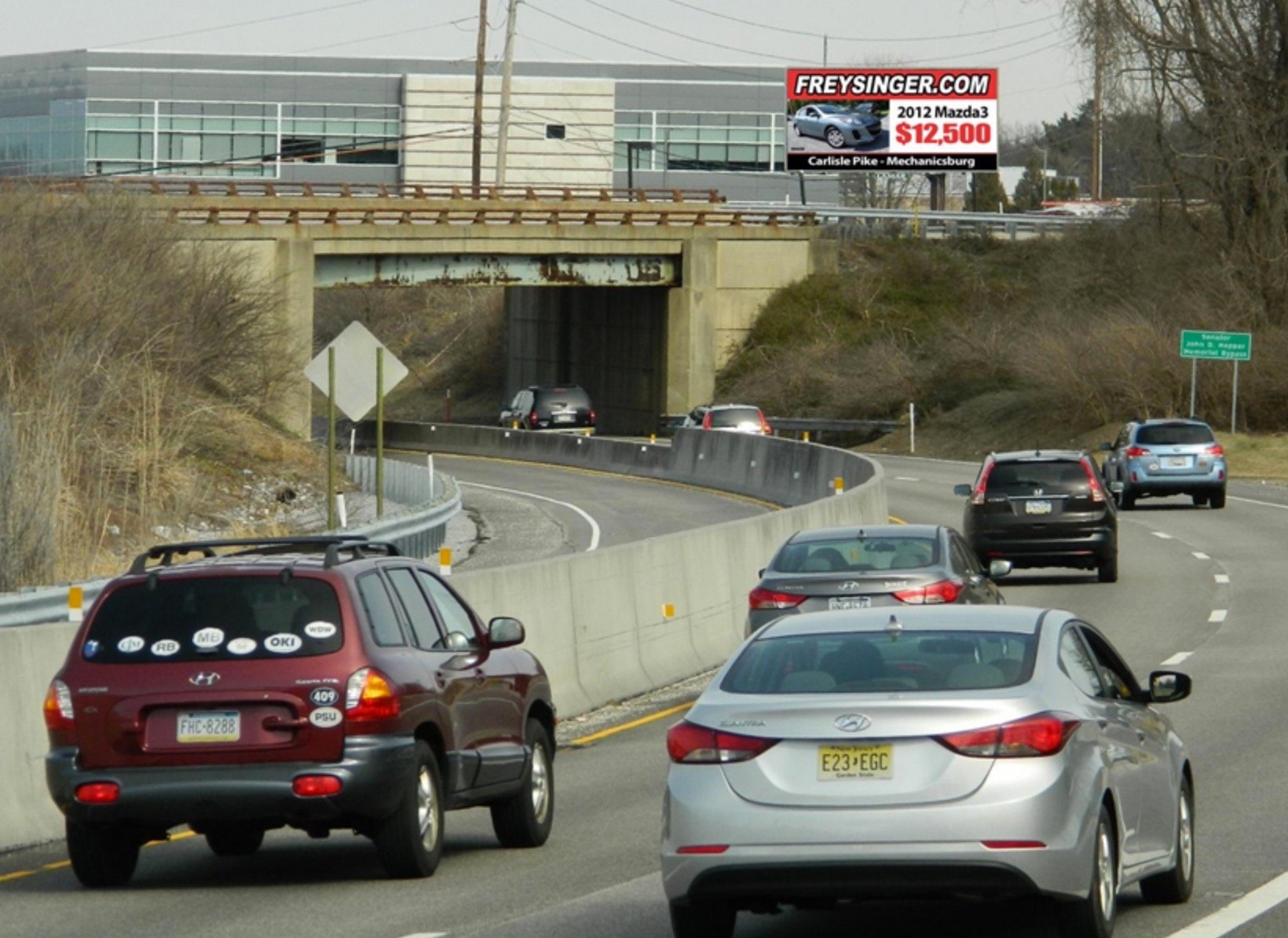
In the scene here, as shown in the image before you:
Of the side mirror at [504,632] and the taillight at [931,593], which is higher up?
the side mirror at [504,632]

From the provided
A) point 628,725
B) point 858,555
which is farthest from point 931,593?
point 628,725

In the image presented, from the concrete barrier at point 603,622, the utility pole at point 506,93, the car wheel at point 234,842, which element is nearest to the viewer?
the car wheel at point 234,842

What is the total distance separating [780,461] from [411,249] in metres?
25.6

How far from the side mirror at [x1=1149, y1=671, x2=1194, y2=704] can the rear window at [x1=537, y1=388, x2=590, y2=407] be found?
6033cm

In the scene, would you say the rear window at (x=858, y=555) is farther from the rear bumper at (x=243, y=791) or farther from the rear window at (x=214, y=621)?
the rear bumper at (x=243, y=791)

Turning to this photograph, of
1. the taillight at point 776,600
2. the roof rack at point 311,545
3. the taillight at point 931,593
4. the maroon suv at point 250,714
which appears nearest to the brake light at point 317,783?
the maroon suv at point 250,714

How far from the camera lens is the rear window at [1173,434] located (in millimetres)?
41469

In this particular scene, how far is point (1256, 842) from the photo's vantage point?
11539 mm

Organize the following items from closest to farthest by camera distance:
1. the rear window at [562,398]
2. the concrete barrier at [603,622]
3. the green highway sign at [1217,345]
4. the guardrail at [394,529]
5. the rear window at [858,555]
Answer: the concrete barrier at [603,622]
the rear window at [858,555]
the guardrail at [394,529]
the green highway sign at [1217,345]
the rear window at [562,398]

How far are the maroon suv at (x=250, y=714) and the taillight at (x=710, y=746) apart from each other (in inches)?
94.7

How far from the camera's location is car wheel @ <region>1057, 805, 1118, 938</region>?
818cm

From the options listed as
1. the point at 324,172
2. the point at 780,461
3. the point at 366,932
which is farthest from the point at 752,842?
the point at 324,172

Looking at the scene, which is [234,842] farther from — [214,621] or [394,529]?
[394,529]

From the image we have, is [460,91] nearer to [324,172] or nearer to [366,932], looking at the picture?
[324,172]
